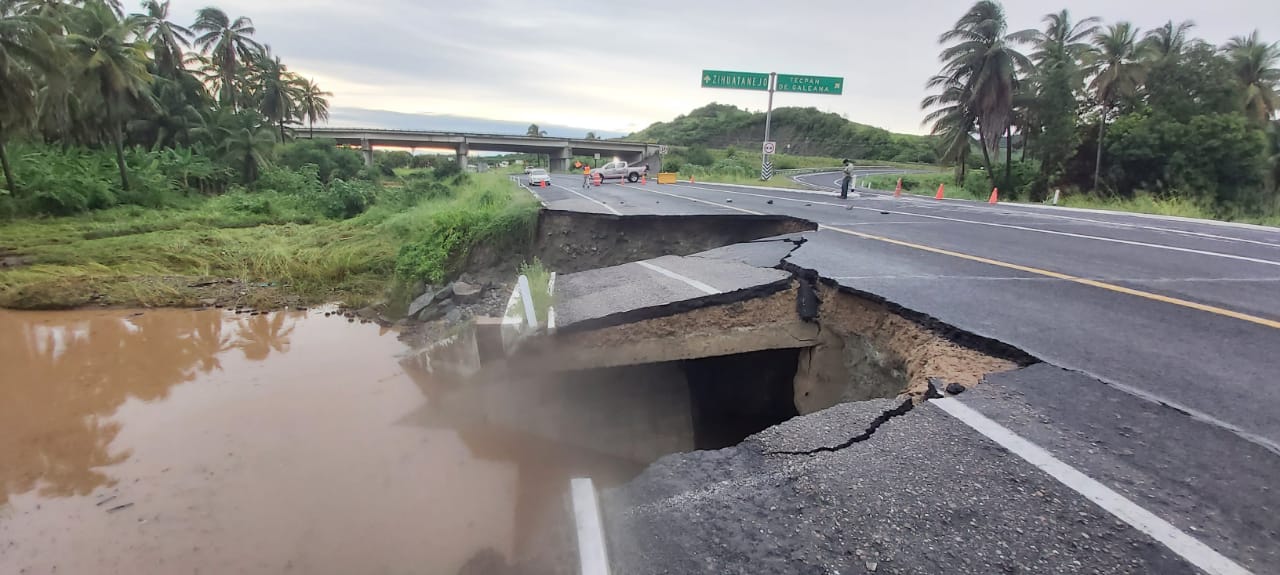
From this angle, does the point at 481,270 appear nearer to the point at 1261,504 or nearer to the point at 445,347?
the point at 445,347

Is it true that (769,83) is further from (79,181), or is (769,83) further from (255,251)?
(79,181)

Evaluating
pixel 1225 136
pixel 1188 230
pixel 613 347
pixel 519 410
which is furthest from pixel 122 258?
pixel 1225 136

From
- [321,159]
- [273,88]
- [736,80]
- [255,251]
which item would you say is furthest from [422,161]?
[255,251]

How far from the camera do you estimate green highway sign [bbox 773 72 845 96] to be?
29.1 m

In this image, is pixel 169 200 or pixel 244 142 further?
pixel 244 142

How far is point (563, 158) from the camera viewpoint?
6925 centimetres

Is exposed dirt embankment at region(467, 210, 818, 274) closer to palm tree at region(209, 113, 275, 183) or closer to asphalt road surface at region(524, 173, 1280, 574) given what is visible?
asphalt road surface at region(524, 173, 1280, 574)

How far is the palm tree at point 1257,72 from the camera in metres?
29.5

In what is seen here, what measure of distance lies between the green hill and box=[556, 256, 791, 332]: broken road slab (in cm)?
8111

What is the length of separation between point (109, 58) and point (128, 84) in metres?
1.36

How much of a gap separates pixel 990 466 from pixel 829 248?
4929 millimetres

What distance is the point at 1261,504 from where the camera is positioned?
2.08 meters

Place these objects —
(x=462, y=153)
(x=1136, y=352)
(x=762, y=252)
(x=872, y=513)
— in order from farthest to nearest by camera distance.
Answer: (x=462, y=153)
(x=762, y=252)
(x=1136, y=352)
(x=872, y=513)

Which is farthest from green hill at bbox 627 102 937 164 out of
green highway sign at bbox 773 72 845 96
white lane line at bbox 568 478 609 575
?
white lane line at bbox 568 478 609 575
